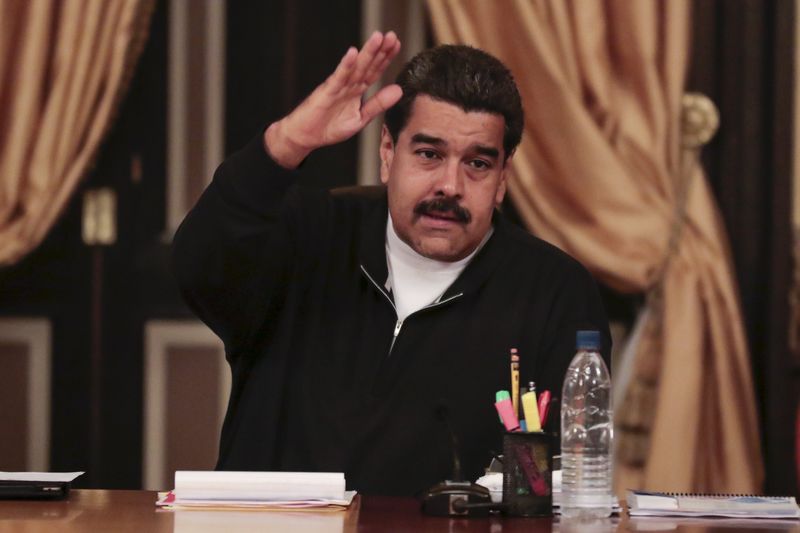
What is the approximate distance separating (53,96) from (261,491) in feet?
7.67

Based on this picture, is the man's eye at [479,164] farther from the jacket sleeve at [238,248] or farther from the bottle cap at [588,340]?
the bottle cap at [588,340]

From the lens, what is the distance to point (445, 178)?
2176mm

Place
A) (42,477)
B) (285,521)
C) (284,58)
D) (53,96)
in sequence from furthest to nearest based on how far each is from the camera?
(284,58), (53,96), (42,477), (285,521)

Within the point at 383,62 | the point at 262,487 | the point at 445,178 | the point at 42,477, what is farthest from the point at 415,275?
the point at 42,477

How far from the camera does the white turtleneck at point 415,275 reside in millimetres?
2215

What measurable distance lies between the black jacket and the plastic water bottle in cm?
30

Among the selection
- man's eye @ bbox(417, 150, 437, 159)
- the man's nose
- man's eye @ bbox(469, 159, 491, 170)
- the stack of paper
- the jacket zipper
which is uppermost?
man's eye @ bbox(417, 150, 437, 159)

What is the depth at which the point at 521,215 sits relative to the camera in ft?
11.9

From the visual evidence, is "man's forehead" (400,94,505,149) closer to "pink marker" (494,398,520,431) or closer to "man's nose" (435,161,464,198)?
"man's nose" (435,161,464,198)

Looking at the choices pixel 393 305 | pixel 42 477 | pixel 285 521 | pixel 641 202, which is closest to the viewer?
pixel 285 521

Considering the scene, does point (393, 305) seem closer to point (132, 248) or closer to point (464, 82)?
point (464, 82)

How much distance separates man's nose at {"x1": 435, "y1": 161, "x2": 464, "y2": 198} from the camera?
2160mm

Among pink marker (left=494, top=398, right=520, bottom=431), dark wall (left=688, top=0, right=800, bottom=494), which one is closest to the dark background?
dark wall (left=688, top=0, right=800, bottom=494)

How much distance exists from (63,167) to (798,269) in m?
2.34
